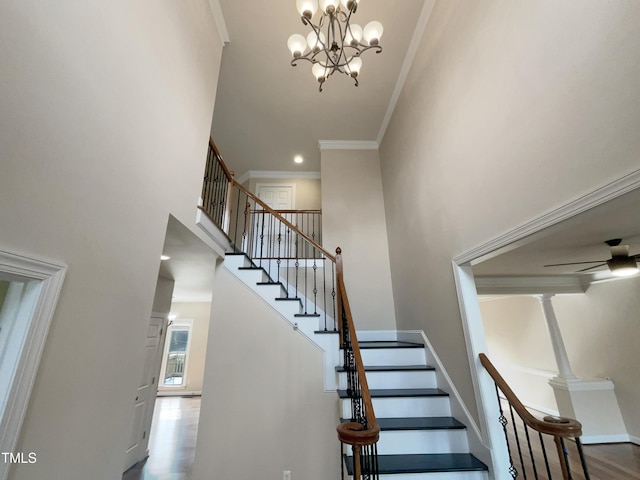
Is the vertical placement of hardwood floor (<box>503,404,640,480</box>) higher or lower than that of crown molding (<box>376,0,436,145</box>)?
lower

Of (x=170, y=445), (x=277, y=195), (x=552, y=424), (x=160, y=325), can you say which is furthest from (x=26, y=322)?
(x=277, y=195)

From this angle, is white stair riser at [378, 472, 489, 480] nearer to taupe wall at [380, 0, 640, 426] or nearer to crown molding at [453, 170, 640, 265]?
taupe wall at [380, 0, 640, 426]

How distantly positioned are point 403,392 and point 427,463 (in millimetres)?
Result: 663

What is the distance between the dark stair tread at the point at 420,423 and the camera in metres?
2.32

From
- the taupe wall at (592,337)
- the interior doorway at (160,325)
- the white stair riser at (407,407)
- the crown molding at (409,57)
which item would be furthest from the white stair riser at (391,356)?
the taupe wall at (592,337)

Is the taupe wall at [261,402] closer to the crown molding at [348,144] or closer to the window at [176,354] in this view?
the crown molding at [348,144]

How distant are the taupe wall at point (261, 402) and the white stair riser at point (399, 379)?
0.46 m

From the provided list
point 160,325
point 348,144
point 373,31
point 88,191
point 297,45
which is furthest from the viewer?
point 348,144

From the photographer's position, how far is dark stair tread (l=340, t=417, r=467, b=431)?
2324 millimetres

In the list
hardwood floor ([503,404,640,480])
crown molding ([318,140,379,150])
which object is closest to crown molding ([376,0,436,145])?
crown molding ([318,140,379,150])

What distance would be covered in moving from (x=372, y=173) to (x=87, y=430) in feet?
16.0

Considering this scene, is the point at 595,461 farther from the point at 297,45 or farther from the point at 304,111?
the point at 304,111

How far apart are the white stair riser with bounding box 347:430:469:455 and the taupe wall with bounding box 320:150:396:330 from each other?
193 centimetres

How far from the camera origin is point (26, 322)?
1040 mm
